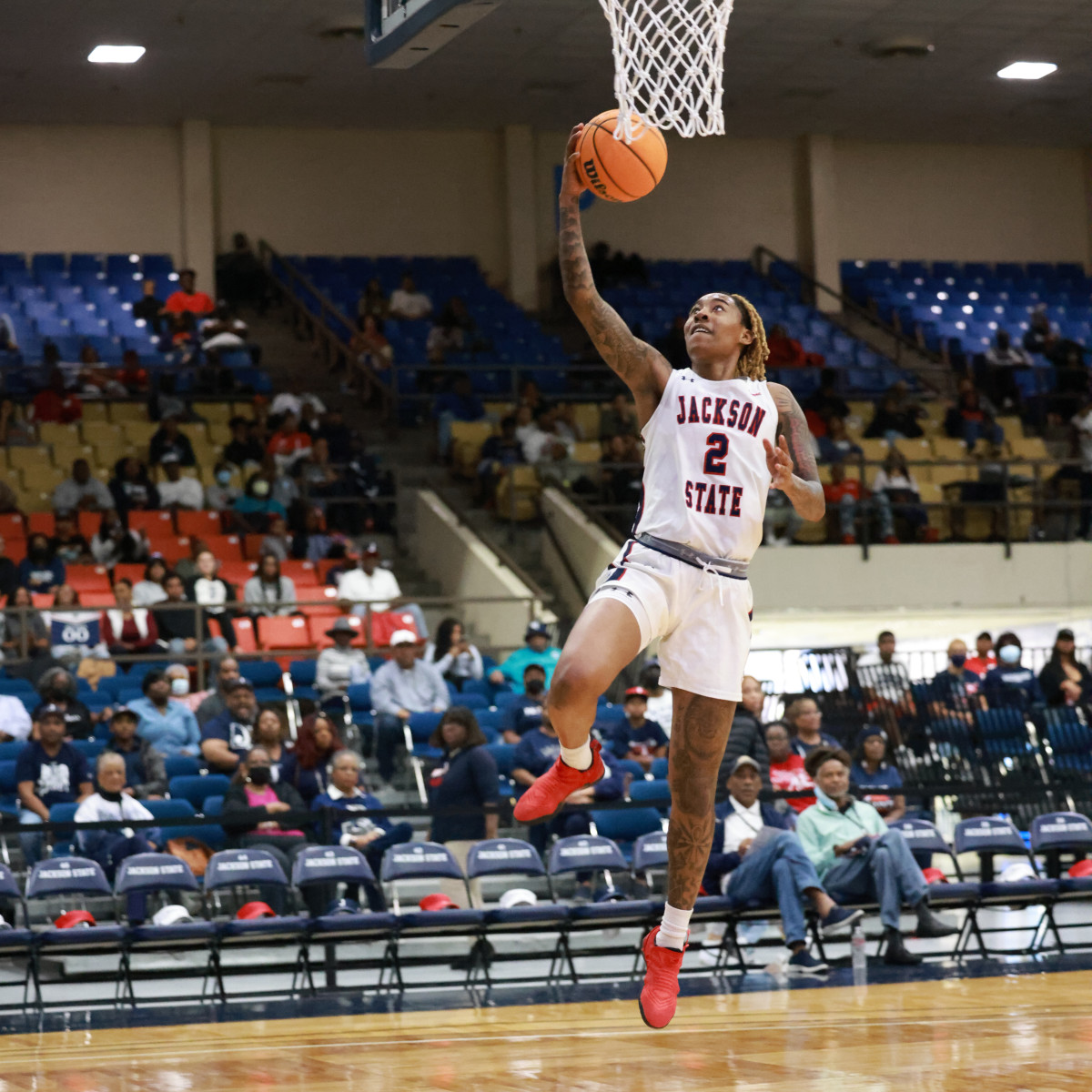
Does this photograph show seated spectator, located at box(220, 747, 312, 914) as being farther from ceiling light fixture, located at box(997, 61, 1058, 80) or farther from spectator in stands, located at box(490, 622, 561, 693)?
ceiling light fixture, located at box(997, 61, 1058, 80)

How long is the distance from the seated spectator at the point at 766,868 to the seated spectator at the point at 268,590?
5231 mm

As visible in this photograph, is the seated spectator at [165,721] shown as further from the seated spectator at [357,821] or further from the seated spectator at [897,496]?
the seated spectator at [897,496]

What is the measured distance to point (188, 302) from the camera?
19547mm

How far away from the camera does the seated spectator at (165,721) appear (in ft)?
38.4

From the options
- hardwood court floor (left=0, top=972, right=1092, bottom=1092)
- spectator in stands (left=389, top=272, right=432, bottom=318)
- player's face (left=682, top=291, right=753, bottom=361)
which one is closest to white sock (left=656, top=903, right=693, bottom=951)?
hardwood court floor (left=0, top=972, right=1092, bottom=1092)

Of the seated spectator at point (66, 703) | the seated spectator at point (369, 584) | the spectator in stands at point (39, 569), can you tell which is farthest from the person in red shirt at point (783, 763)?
the spectator in stands at point (39, 569)

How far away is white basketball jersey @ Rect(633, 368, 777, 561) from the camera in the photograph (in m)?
5.32

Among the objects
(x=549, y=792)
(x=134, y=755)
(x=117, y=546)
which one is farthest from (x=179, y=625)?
(x=549, y=792)

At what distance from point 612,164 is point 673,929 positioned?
2369mm

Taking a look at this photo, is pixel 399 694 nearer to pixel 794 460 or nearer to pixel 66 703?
pixel 66 703

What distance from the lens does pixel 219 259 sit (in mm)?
21969

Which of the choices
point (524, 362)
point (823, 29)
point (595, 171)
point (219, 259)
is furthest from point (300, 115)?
point (595, 171)

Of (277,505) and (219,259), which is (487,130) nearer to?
(219,259)

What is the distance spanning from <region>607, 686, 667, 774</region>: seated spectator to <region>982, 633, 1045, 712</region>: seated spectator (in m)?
3.13
